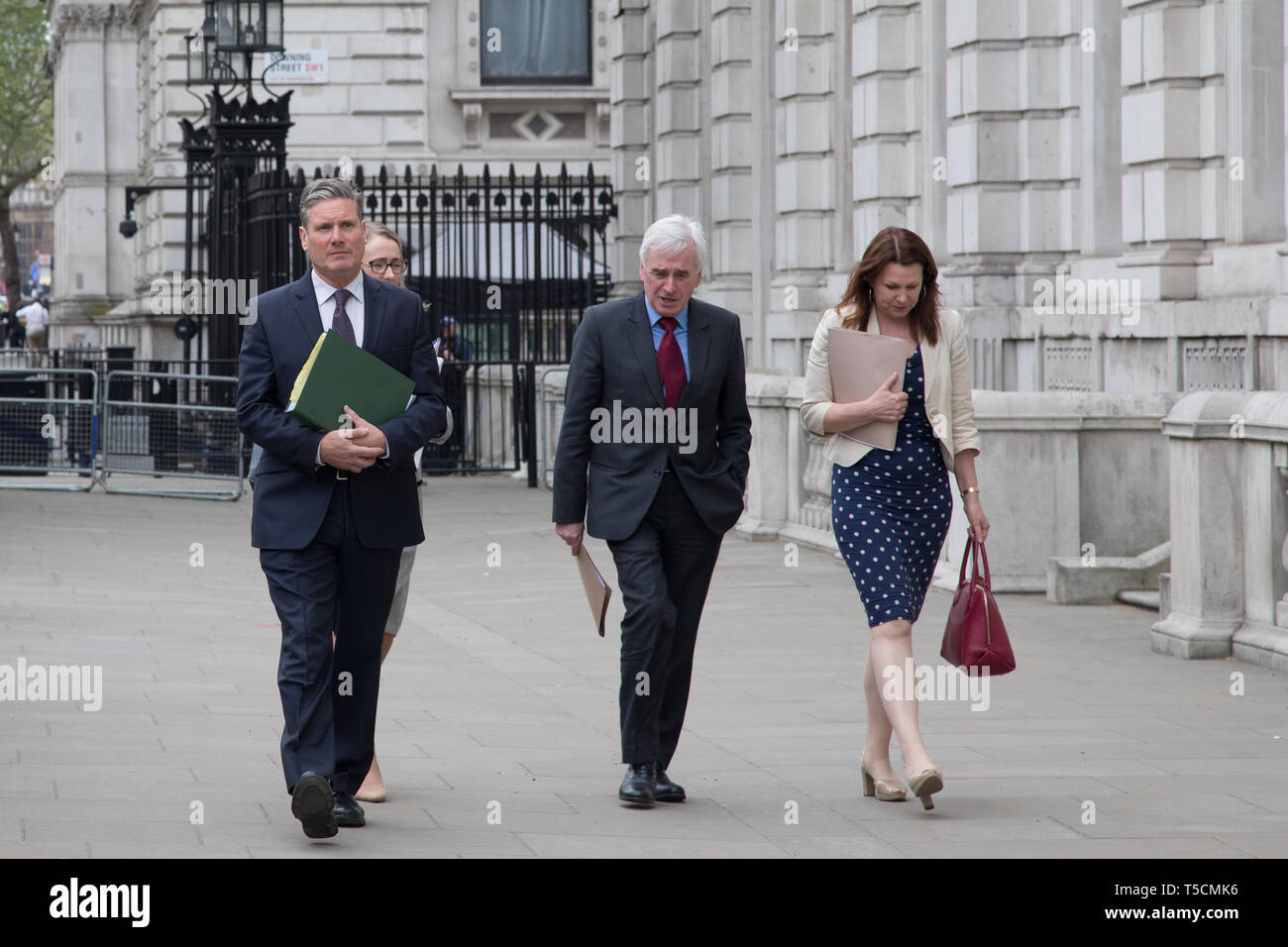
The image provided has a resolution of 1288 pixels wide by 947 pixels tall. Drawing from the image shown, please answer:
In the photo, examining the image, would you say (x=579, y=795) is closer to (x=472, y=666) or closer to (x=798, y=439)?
(x=472, y=666)

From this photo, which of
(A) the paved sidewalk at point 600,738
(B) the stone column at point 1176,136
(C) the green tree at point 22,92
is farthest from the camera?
(C) the green tree at point 22,92

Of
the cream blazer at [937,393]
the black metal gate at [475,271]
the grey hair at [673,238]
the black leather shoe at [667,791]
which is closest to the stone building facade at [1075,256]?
the cream blazer at [937,393]

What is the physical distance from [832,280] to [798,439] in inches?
86.5

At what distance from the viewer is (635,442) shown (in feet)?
21.8

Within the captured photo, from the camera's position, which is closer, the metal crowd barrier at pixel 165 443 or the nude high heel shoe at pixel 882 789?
the nude high heel shoe at pixel 882 789

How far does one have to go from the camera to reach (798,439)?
50.4 ft

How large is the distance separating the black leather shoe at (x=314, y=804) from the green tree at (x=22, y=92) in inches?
2585

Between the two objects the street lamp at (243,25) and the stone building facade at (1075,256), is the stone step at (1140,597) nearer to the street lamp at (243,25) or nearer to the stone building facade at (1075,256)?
the stone building facade at (1075,256)

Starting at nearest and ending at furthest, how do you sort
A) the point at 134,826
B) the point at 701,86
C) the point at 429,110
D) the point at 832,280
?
1. the point at 134,826
2. the point at 832,280
3. the point at 701,86
4. the point at 429,110

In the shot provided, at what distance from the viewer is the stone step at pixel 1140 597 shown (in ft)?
37.5

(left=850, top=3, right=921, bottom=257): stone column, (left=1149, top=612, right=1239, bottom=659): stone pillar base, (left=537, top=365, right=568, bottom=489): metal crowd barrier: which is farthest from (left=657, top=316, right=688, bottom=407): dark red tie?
(left=537, top=365, right=568, bottom=489): metal crowd barrier

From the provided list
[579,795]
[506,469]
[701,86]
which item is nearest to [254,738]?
[579,795]

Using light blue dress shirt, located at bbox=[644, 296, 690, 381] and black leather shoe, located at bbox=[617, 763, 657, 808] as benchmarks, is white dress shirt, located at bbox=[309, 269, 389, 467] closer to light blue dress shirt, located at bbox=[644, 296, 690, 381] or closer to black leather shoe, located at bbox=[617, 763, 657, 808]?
light blue dress shirt, located at bbox=[644, 296, 690, 381]

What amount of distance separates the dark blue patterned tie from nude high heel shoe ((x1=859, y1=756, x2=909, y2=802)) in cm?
208
